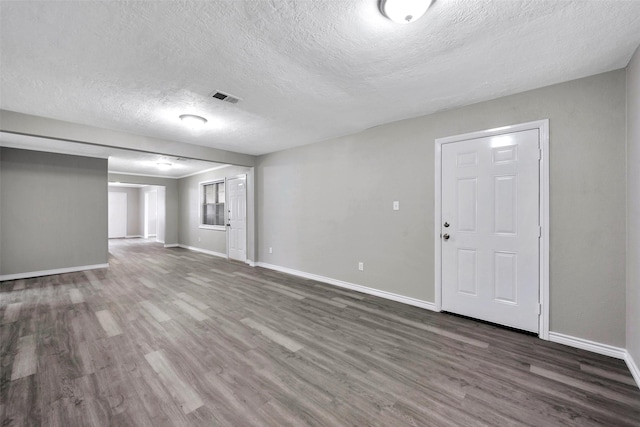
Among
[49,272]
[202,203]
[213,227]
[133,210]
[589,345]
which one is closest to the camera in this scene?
[589,345]

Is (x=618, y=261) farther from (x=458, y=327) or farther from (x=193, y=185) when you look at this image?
(x=193, y=185)

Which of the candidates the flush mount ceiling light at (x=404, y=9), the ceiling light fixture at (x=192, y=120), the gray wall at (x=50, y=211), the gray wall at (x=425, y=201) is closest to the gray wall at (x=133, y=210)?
the gray wall at (x=50, y=211)

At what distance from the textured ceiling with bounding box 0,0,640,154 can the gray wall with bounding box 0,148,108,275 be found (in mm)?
2818

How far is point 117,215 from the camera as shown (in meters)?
11.2

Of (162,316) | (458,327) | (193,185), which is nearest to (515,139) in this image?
(458,327)

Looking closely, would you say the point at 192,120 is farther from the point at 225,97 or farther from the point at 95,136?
the point at 95,136

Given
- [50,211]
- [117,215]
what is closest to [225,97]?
[50,211]

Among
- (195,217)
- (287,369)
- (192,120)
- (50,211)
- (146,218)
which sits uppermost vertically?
(192,120)

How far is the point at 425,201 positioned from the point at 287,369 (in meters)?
2.46

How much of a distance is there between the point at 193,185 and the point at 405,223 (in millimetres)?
7423

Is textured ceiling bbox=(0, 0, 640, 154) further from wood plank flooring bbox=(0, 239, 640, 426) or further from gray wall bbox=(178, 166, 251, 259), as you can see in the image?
gray wall bbox=(178, 166, 251, 259)

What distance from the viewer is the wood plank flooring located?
1606 mm

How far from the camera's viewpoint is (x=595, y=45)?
191cm

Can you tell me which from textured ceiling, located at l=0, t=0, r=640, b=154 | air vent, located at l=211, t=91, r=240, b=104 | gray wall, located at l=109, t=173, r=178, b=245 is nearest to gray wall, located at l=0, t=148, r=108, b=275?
textured ceiling, located at l=0, t=0, r=640, b=154
